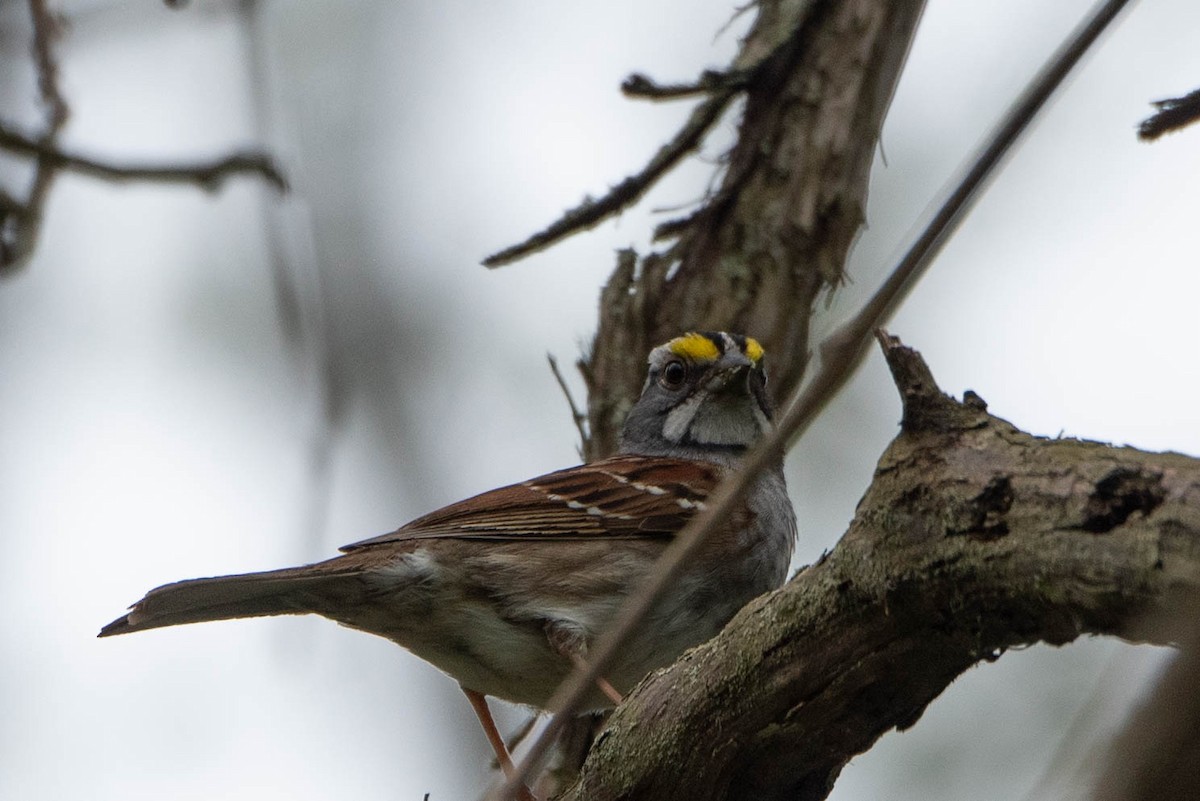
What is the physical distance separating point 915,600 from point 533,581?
231cm

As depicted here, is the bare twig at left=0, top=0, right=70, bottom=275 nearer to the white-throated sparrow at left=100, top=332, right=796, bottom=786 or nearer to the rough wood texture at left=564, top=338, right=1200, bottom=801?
the white-throated sparrow at left=100, top=332, right=796, bottom=786

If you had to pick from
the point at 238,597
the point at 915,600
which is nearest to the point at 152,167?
the point at 238,597

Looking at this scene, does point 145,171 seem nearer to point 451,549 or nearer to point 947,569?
point 451,549

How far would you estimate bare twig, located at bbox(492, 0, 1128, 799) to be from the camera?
56.3 inches

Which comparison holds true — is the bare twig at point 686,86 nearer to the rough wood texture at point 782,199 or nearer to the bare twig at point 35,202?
the rough wood texture at point 782,199

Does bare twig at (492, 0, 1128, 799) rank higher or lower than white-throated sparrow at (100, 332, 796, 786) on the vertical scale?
lower

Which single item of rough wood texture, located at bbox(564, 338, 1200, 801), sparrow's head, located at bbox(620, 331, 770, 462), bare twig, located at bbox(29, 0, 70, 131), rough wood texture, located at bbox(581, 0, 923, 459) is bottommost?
rough wood texture, located at bbox(564, 338, 1200, 801)

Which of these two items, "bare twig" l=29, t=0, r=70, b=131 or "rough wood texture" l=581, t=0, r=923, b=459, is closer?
"bare twig" l=29, t=0, r=70, b=131

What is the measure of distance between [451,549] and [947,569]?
8.25 feet

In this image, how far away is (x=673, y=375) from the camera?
18.8 feet

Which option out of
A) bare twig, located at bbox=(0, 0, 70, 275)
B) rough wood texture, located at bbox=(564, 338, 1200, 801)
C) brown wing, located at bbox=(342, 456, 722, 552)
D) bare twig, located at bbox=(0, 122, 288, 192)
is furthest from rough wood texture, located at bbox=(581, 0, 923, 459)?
rough wood texture, located at bbox=(564, 338, 1200, 801)

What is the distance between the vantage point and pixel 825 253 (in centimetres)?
543

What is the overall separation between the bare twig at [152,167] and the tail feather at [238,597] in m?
1.62

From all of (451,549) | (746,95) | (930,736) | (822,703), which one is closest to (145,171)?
(451,549)
